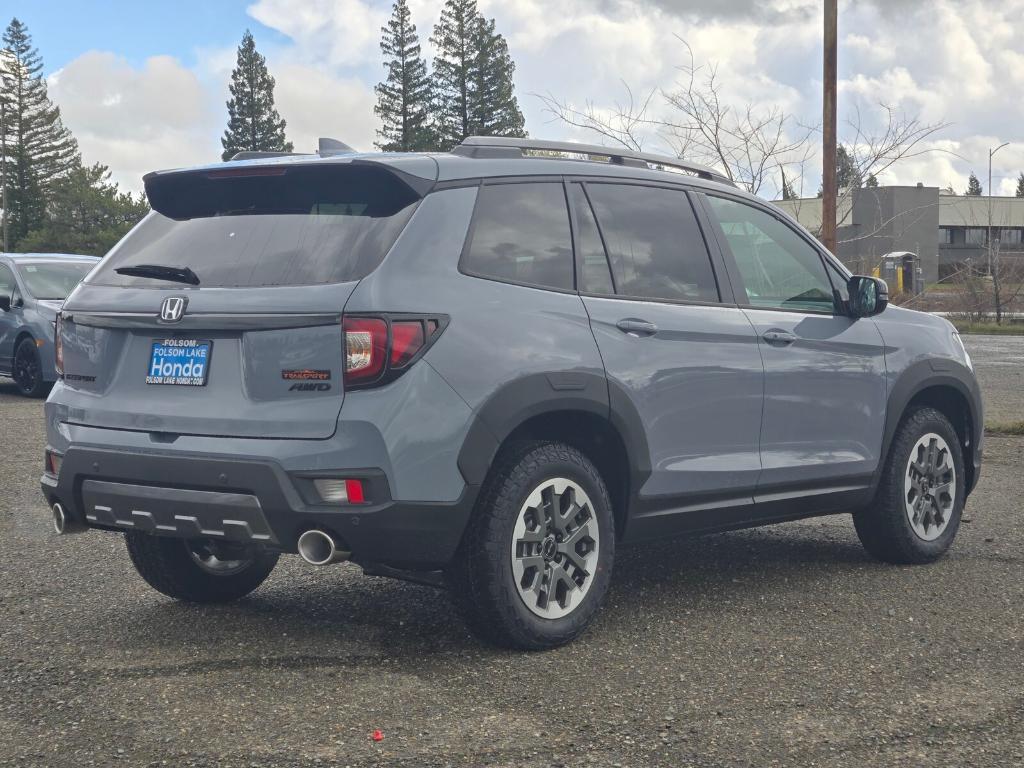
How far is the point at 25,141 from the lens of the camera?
9112cm

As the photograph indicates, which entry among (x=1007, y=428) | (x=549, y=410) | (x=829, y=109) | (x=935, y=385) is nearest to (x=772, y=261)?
(x=935, y=385)

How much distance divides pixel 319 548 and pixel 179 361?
82cm

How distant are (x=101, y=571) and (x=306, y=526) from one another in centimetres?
243

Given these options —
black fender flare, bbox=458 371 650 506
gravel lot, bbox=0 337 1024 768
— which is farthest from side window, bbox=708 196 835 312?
gravel lot, bbox=0 337 1024 768

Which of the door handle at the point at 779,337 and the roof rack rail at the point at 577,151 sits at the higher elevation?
the roof rack rail at the point at 577,151

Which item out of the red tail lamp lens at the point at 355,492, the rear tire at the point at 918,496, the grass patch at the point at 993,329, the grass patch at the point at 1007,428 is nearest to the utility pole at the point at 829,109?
the grass patch at the point at 1007,428

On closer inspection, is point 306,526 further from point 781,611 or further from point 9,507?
point 9,507

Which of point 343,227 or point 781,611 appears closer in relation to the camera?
point 343,227

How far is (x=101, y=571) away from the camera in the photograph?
21.4 ft

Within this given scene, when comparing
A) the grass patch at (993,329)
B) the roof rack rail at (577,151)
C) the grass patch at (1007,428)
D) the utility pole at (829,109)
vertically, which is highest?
the utility pole at (829,109)

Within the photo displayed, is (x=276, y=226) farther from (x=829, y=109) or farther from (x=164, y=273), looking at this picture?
(x=829, y=109)

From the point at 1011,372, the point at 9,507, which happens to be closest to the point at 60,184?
the point at 1011,372

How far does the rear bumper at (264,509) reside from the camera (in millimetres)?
4434

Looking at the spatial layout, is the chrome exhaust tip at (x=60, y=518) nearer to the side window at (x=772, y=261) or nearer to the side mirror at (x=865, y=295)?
the side window at (x=772, y=261)
